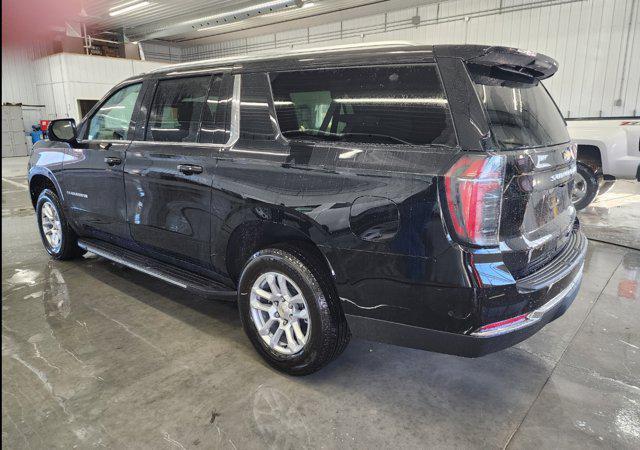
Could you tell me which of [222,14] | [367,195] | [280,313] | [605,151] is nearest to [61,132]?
[280,313]

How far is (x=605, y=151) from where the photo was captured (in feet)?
20.2

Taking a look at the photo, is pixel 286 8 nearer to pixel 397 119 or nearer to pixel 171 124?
pixel 171 124

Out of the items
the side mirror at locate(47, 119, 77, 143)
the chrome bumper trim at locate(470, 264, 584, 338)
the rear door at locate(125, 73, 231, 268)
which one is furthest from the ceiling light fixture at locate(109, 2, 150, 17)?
the chrome bumper trim at locate(470, 264, 584, 338)

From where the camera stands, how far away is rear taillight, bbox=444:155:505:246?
1851 mm

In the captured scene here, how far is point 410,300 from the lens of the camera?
6.69ft

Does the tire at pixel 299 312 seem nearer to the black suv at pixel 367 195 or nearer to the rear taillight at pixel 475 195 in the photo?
the black suv at pixel 367 195

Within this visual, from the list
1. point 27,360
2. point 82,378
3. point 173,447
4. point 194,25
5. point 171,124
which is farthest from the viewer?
point 194,25

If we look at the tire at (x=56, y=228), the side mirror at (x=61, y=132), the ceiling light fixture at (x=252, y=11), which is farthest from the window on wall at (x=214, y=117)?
the ceiling light fixture at (x=252, y=11)

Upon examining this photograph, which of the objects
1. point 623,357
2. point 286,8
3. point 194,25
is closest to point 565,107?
point 286,8

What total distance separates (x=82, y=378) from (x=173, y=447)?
861mm

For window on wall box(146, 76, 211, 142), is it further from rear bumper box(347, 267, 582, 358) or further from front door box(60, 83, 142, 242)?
rear bumper box(347, 267, 582, 358)

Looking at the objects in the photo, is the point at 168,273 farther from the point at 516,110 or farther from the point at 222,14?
the point at 222,14

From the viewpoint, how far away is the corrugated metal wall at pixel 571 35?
10250 millimetres

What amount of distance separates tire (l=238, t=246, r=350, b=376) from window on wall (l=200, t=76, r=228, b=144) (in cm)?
81
